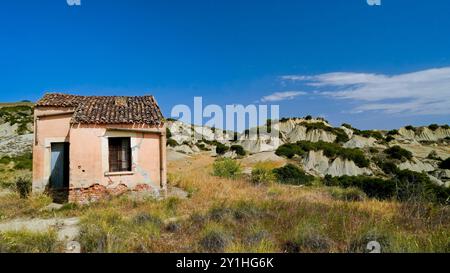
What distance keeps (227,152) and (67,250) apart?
31.2 metres

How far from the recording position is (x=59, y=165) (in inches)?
520

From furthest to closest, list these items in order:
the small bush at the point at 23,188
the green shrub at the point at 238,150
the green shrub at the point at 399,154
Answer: the green shrub at the point at 238,150 → the green shrub at the point at 399,154 → the small bush at the point at 23,188

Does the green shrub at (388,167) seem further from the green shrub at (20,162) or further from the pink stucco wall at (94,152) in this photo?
the green shrub at (20,162)

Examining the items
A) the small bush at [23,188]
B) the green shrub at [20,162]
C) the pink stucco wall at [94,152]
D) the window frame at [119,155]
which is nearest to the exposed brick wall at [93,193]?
the pink stucco wall at [94,152]

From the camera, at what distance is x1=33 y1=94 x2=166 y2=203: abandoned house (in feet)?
37.3

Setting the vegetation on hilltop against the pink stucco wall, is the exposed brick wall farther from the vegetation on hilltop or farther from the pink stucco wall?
the vegetation on hilltop

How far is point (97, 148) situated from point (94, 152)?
0.17 metres

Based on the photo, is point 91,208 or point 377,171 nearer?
point 91,208

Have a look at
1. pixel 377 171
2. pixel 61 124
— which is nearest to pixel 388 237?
pixel 61 124

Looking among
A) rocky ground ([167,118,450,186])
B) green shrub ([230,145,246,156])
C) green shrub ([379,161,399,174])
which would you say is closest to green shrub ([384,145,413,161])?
rocky ground ([167,118,450,186])

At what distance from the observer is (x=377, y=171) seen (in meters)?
24.8

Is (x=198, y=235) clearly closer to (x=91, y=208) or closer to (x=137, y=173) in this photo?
(x=91, y=208)

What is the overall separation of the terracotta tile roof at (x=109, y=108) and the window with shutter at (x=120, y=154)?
0.73 m

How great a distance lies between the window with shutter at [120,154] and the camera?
12023 millimetres
